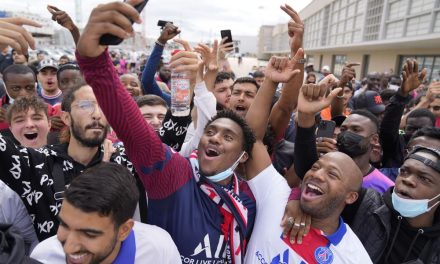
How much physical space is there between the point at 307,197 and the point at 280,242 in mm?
341

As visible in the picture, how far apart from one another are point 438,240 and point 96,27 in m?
2.31

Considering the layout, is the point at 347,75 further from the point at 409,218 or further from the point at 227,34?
the point at 409,218

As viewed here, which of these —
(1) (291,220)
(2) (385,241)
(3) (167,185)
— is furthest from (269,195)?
(2) (385,241)

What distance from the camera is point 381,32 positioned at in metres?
20.6

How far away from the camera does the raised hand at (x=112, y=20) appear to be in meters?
1.09

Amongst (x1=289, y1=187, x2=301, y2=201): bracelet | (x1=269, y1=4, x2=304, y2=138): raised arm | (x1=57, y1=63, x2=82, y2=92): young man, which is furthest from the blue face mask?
(x1=57, y1=63, x2=82, y2=92): young man

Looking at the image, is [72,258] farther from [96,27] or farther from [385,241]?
[385,241]

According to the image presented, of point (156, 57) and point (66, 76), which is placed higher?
point (156, 57)

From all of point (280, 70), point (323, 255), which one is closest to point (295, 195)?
point (323, 255)

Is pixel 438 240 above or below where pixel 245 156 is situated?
below

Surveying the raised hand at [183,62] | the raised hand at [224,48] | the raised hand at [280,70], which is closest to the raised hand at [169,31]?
the raised hand at [224,48]

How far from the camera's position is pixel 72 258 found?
135 cm

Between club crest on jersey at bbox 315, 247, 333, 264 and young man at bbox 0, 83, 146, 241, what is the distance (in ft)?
3.76

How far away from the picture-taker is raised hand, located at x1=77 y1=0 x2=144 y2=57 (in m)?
1.09
